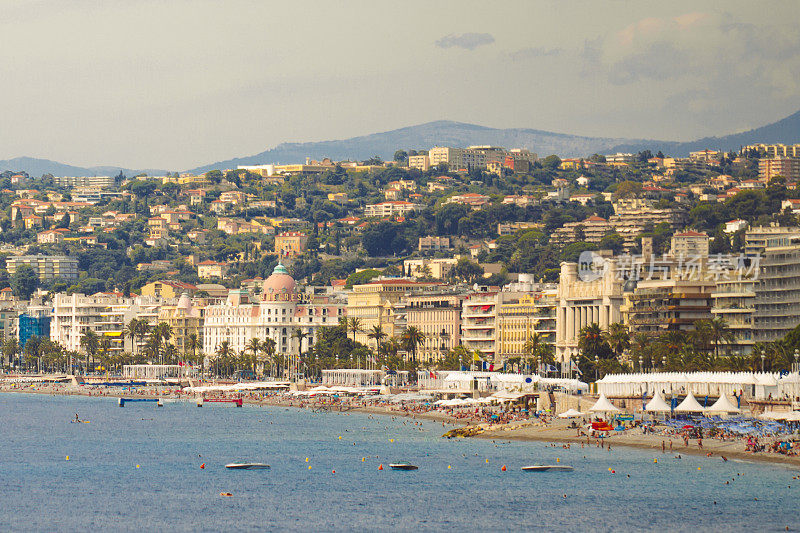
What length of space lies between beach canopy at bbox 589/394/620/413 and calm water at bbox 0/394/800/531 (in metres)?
6.94

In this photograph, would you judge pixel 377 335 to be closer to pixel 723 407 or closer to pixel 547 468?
pixel 723 407

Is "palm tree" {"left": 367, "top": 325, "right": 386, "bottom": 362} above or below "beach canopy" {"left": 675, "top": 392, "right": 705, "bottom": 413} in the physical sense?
above

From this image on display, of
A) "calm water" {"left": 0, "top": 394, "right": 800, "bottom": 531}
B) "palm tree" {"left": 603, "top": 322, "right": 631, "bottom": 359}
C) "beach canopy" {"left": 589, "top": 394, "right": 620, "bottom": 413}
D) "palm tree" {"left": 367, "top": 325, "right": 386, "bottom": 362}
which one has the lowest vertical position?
"calm water" {"left": 0, "top": 394, "right": 800, "bottom": 531}

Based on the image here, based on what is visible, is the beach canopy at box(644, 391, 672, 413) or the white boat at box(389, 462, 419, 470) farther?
the beach canopy at box(644, 391, 672, 413)

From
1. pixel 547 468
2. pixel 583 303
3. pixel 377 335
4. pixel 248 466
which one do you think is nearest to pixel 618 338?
pixel 583 303

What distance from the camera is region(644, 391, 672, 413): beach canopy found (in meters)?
101

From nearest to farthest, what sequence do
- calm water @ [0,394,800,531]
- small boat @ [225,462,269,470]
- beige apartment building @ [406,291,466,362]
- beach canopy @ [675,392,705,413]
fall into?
calm water @ [0,394,800,531]
small boat @ [225,462,269,470]
beach canopy @ [675,392,705,413]
beige apartment building @ [406,291,466,362]

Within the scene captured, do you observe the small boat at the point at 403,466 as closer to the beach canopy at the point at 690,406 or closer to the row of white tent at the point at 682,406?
the row of white tent at the point at 682,406

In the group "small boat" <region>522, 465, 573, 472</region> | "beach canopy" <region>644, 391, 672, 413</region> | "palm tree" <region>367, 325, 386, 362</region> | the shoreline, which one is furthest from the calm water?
"palm tree" <region>367, 325, 386, 362</region>

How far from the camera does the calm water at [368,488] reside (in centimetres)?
7194

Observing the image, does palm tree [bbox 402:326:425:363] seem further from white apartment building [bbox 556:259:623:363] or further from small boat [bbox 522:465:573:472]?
small boat [bbox 522:465:573:472]

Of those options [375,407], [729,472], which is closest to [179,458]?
[729,472]

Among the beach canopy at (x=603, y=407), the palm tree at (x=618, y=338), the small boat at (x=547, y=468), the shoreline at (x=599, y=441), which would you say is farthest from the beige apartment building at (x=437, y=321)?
the small boat at (x=547, y=468)

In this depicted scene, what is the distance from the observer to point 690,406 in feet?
326
